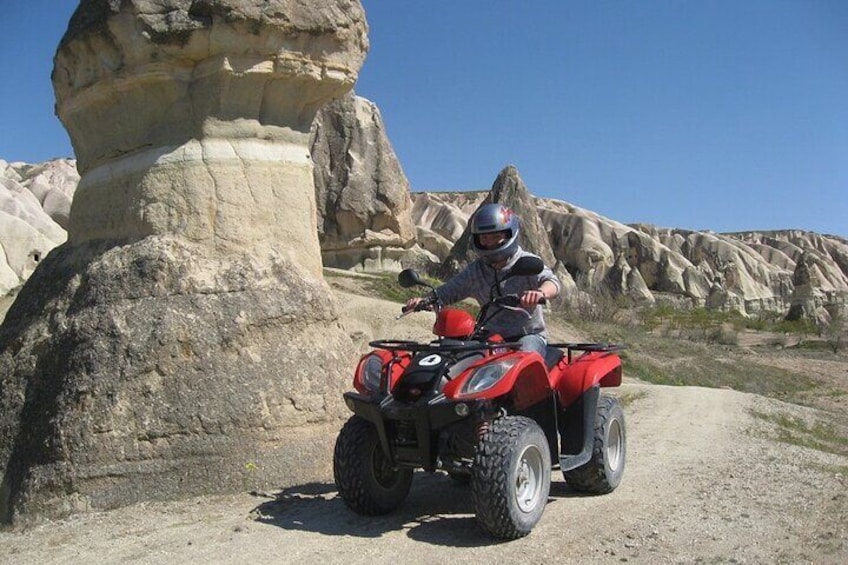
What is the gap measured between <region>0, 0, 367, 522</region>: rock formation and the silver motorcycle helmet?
175cm

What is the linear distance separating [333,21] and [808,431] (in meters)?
6.98

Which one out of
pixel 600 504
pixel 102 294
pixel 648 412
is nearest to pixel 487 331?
pixel 600 504

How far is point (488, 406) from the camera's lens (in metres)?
4.59

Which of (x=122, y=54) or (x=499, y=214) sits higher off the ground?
(x=122, y=54)

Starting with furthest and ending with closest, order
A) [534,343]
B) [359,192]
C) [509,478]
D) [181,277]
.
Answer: [359,192] → [181,277] → [534,343] → [509,478]

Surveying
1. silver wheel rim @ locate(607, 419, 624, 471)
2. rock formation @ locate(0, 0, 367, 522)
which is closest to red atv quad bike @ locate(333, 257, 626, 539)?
silver wheel rim @ locate(607, 419, 624, 471)

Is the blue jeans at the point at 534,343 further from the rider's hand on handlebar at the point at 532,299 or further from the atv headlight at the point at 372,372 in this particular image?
the atv headlight at the point at 372,372

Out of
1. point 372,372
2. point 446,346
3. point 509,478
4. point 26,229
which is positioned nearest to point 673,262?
point 26,229

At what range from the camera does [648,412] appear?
10148 millimetres

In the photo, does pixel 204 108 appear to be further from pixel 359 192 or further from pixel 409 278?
pixel 359 192

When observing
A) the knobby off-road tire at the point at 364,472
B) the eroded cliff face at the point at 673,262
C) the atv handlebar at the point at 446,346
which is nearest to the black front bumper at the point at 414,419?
the knobby off-road tire at the point at 364,472

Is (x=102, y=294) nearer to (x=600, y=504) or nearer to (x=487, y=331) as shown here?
(x=487, y=331)

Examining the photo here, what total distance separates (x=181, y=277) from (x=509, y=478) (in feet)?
9.49

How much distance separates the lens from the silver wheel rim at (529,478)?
4.54 m
